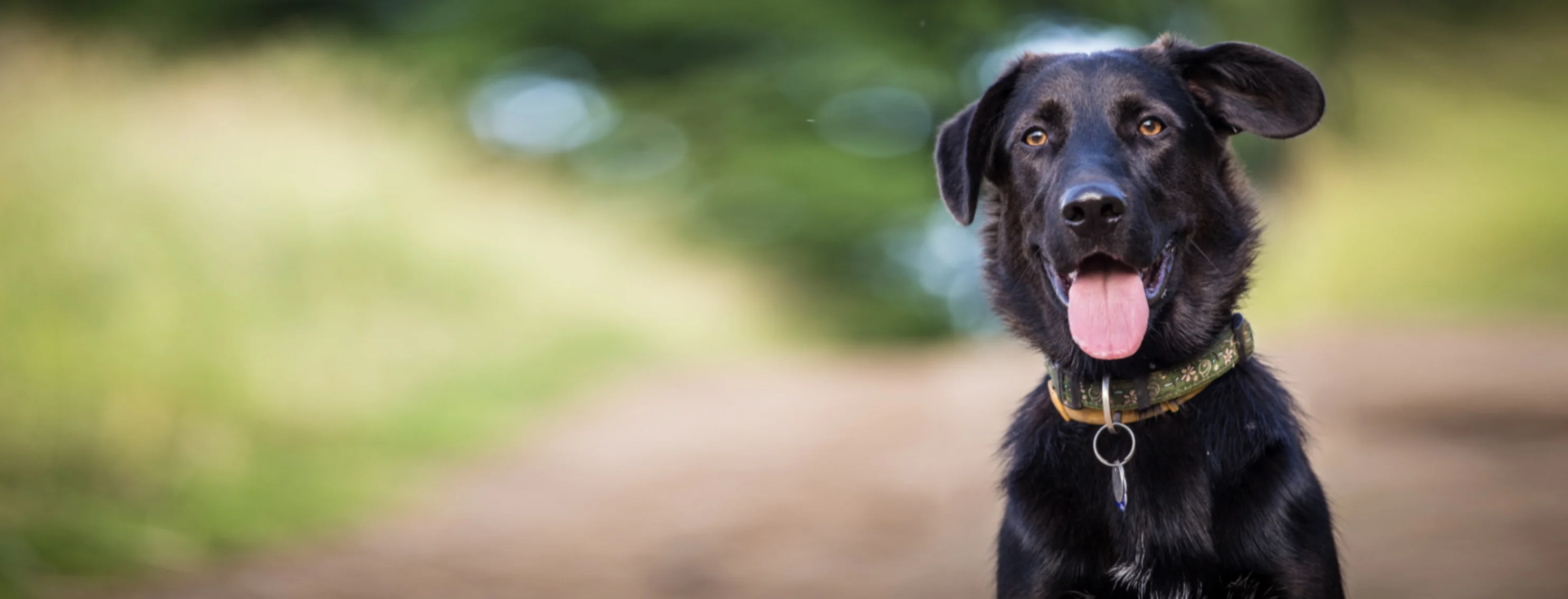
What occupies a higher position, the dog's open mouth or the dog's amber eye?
the dog's amber eye

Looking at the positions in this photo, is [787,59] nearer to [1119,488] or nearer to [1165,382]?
[1165,382]

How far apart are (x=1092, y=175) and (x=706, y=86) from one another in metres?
9.32

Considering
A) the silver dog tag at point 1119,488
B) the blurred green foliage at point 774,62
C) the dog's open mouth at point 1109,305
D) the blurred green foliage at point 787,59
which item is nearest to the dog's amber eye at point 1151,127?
the dog's open mouth at point 1109,305

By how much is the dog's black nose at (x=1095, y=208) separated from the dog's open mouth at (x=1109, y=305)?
0.33ft

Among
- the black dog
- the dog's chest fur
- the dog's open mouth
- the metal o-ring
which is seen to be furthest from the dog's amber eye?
the metal o-ring

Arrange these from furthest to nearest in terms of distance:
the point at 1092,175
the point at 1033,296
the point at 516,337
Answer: the point at 516,337 → the point at 1033,296 → the point at 1092,175

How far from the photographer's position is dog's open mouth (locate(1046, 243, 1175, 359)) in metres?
2.30

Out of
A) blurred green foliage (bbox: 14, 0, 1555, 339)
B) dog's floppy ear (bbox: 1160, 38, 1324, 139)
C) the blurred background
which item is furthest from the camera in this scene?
blurred green foliage (bbox: 14, 0, 1555, 339)

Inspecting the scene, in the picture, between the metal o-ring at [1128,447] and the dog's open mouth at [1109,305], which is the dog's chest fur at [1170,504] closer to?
the metal o-ring at [1128,447]

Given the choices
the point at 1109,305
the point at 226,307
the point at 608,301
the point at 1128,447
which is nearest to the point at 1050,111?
the point at 1109,305

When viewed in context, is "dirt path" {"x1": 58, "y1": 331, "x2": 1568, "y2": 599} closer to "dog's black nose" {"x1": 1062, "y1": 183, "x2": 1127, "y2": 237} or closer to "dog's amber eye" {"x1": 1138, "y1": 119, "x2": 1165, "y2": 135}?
"dog's black nose" {"x1": 1062, "y1": 183, "x2": 1127, "y2": 237}

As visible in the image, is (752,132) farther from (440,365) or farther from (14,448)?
(14,448)

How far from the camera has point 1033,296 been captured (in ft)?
8.87

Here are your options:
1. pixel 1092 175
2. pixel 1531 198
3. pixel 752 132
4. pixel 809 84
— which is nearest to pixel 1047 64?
pixel 1092 175
